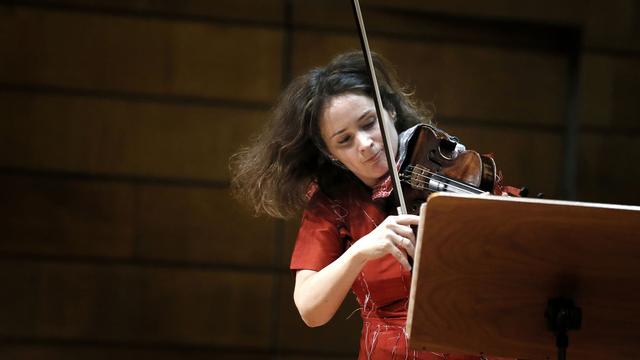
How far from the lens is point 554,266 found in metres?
1.09

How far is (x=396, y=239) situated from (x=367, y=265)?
281mm

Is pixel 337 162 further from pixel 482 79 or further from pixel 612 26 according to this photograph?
pixel 612 26

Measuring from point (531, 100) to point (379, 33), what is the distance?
0.62m

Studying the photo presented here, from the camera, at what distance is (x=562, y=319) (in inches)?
43.2

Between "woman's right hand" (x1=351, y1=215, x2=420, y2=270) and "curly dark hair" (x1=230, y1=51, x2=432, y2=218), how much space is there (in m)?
0.39

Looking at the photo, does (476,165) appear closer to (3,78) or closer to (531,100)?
(531,100)

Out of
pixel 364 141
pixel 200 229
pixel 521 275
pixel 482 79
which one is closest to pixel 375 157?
pixel 364 141

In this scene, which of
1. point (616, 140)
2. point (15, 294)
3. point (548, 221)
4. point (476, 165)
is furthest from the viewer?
point (616, 140)

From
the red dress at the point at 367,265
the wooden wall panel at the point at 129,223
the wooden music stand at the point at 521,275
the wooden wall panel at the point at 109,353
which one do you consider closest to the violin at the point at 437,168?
the red dress at the point at 367,265

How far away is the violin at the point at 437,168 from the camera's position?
141cm

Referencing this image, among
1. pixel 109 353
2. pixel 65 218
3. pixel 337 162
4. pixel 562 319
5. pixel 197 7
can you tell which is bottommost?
pixel 109 353

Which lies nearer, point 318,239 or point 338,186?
point 318,239

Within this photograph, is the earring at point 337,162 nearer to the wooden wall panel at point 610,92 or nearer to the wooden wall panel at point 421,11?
the wooden wall panel at point 421,11

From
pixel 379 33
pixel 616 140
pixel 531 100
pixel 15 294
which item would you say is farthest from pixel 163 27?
pixel 616 140
